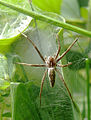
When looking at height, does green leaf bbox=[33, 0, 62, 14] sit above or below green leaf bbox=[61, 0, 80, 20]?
below

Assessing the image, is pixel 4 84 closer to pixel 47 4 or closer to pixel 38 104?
pixel 38 104

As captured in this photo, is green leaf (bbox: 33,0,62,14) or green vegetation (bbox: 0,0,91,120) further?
green leaf (bbox: 33,0,62,14)

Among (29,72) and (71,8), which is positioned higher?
(71,8)

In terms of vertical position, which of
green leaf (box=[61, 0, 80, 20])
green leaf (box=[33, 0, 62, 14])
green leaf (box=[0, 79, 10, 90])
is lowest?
green leaf (box=[0, 79, 10, 90])

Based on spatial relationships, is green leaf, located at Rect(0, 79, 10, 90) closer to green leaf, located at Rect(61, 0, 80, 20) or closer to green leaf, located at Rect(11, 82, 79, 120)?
green leaf, located at Rect(11, 82, 79, 120)

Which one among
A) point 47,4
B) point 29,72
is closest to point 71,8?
point 47,4

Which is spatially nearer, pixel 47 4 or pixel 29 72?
pixel 29 72

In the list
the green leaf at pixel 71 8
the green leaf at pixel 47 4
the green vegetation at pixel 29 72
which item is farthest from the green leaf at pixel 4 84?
the green leaf at pixel 71 8

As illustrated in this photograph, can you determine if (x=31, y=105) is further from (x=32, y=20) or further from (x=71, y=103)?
(x=32, y=20)

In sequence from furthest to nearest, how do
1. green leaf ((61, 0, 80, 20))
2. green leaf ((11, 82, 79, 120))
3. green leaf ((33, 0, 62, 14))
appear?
green leaf ((61, 0, 80, 20))
green leaf ((33, 0, 62, 14))
green leaf ((11, 82, 79, 120))

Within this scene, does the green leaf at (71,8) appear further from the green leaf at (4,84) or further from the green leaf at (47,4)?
the green leaf at (4,84)

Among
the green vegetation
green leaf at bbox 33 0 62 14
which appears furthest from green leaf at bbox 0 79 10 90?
green leaf at bbox 33 0 62 14
